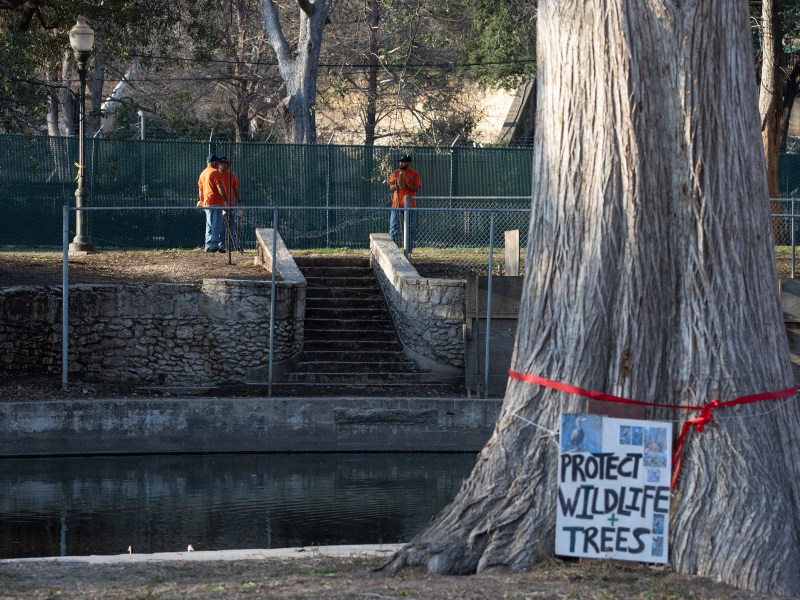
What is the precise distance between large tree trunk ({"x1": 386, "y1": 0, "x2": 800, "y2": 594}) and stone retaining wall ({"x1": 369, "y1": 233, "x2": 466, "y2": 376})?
30.4 ft

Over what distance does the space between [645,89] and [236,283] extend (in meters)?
9.81

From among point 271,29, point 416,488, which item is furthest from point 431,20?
point 416,488

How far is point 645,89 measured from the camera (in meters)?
6.09

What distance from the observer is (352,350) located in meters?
16.0

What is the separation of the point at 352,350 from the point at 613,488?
32.8 feet

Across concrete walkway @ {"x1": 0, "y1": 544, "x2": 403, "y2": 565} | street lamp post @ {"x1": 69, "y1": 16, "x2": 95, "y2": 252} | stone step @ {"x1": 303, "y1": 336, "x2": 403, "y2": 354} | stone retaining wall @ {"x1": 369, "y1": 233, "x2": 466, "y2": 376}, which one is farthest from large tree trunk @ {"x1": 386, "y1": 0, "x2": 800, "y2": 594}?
street lamp post @ {"x1": 69, "y1": 16, "x2": 95, "y2": 252}

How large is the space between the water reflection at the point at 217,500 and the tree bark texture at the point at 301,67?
43.7ft

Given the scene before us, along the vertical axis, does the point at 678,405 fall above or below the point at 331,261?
below

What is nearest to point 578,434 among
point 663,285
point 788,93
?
Result: point 663,285

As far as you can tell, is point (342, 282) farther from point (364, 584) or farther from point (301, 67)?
point (364, 584)

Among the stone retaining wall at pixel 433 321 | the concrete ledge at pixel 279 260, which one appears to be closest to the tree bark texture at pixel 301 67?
the concrete ledge at pixel 279 260

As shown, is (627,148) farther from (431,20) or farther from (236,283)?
(431,20)

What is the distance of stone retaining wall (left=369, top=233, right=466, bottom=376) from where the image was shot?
1555cm

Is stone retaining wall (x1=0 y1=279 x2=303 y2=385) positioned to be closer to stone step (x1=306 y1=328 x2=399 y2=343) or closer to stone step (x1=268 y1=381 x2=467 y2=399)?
stone step (x1=268 y1=381 x2=467 y2=399)
